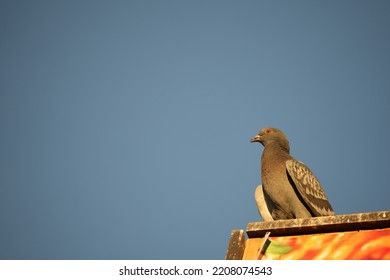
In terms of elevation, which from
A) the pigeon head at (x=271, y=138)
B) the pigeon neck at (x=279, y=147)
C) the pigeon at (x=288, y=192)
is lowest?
the pigeon at (x=288, y=192)

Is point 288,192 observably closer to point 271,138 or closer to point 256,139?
point 271,138

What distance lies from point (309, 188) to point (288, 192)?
1.69 ft

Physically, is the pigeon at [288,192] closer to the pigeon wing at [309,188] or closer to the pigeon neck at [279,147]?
the pigeon wing at [309,188]

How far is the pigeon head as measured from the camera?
12.8 meters

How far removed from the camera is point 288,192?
11.1 meters

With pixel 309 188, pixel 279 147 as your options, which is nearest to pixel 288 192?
pixel 309 188

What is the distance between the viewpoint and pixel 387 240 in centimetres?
593

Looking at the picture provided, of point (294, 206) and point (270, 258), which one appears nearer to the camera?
point (270, 258)

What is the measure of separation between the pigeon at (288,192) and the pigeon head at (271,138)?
0.80m

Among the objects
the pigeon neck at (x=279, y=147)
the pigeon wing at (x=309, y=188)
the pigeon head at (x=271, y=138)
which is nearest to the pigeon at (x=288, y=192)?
the pigeon wing at (x=309, y=188)

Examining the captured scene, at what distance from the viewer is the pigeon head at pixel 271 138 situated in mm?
12766
